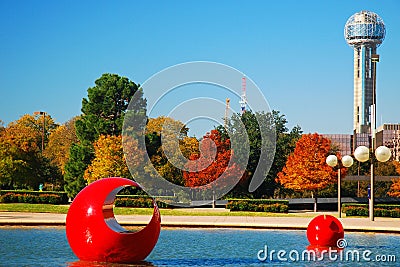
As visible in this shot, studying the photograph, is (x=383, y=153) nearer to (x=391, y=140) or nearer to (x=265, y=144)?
(x=265, y=144)

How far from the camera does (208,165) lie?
46938mm

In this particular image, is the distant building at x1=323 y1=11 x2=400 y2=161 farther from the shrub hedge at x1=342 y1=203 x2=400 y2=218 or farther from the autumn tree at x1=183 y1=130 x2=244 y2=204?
the shrub hedge at x1=342 y1=203 x2=400 y2=218

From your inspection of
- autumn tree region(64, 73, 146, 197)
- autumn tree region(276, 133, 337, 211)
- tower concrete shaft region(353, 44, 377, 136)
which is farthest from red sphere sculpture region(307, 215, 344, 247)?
tower concrete shaft region(353, 44, 377, 136)

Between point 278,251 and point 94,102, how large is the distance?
35.0 m

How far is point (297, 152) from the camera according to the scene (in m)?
45.3

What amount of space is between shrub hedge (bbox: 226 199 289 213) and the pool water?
43.6ft

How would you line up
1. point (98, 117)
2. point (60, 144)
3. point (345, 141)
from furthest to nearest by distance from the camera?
point (345, 141), point (60, 144), point (98, 117)

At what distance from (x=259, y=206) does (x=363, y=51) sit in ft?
510

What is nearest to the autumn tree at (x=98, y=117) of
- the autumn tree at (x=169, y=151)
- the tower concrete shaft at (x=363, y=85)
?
the autumn tree at (x=169, y=151)

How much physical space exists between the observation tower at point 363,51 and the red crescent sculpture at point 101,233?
168 meters

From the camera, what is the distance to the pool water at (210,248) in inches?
660

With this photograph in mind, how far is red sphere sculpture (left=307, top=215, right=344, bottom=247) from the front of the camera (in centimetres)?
1920

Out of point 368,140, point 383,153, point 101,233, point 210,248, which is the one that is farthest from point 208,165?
point 368,140

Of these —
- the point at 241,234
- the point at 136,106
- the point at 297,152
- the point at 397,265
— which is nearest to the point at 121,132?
the point at 136,106
